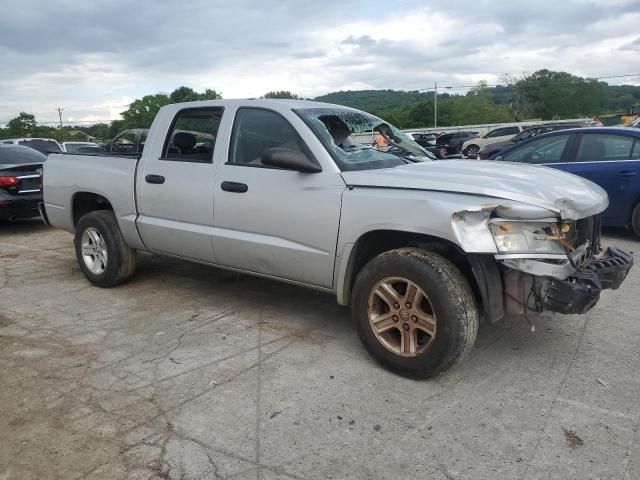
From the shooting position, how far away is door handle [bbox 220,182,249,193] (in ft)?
13.7

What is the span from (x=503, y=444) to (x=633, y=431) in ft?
2.32

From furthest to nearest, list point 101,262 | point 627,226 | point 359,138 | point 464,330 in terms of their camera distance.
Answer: point 627,226
point 101,262
point 359,138
point 464,330

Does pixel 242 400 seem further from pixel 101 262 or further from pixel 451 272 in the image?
pixel 101 262

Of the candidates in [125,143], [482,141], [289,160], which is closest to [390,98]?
[482,141]

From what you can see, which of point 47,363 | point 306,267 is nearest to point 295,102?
point 306,267

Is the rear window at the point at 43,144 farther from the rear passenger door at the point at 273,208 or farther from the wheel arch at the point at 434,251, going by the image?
the wheel arch at the point at 434,251

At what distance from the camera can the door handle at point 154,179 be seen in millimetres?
4789

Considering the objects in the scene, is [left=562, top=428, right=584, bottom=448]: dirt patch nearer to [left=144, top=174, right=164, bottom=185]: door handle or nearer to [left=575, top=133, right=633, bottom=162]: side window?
[left=144, top=174, right=164, bottom=185]: door handle

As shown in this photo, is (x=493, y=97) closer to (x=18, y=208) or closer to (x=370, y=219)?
(x=18, y=208)

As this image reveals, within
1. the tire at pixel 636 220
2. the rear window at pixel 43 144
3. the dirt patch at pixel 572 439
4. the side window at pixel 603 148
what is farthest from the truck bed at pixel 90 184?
the rear window at pixel 43 144

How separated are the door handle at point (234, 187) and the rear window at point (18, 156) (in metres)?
6.79

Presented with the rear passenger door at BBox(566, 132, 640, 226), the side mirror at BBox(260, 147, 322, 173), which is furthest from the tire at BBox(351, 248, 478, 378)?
the rear passenger door at BBox(566, 132, 640, 226)

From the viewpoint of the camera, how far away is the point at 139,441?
9.24 ft

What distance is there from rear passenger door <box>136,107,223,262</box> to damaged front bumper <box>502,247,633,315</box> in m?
2.42
